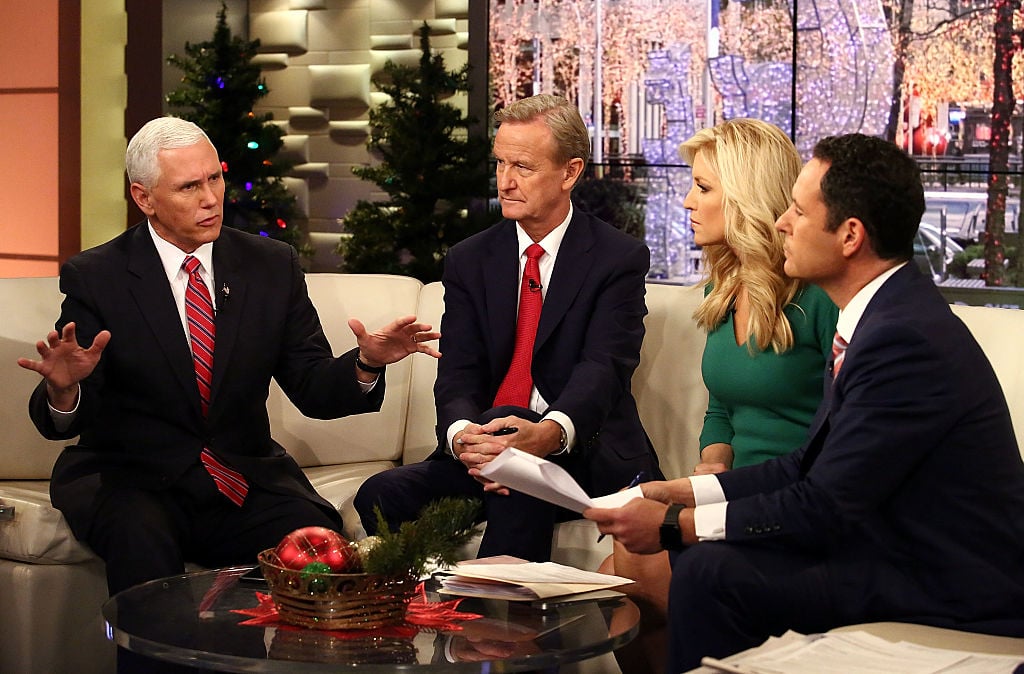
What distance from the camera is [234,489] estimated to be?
10.0 feet

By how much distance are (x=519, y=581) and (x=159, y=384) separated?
120cm

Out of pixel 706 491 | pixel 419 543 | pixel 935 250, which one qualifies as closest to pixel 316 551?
pixel 419 543

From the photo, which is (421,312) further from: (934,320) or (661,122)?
(661,122)

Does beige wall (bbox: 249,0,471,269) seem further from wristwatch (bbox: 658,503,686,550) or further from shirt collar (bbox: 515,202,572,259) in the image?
wristwatch (bbox: 658,503,686,550)

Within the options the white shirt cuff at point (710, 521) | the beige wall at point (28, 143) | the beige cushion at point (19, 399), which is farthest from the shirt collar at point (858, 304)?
the beige wall at point (28, 143)

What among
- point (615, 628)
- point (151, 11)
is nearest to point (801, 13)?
point (151, 11)

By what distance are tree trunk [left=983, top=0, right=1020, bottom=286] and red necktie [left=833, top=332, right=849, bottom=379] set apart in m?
4.12

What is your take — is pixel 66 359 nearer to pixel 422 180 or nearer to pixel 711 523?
pixel 711 523

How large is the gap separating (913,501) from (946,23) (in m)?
4.45

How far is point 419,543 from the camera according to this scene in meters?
2.08

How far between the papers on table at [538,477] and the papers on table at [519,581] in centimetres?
15

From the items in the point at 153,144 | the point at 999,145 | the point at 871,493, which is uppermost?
the point at 999,145

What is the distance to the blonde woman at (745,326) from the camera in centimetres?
282

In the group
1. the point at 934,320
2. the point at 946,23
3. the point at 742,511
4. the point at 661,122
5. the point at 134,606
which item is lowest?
the point at 134,606
